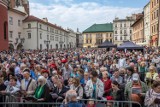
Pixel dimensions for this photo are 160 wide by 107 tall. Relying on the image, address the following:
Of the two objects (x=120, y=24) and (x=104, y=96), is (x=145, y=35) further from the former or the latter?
(x=104, y=96)

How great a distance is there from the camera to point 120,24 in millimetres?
110188

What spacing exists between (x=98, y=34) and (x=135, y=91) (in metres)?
113

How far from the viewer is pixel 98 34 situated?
393ft

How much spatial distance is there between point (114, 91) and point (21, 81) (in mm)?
3432

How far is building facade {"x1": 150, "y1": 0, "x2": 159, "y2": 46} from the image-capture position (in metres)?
51.2

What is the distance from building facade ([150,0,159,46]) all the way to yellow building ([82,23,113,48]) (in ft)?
199

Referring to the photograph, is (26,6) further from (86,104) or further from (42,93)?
(86,104)

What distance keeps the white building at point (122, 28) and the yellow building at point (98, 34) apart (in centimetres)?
552

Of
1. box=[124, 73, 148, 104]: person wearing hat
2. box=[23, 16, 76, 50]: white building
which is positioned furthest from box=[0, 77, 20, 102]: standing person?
box=[23, 16, 76, 50]: white building

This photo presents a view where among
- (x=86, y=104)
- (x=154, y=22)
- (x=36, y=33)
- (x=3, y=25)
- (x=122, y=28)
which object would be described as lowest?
(x=86, y=104)

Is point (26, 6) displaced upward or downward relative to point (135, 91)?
upward

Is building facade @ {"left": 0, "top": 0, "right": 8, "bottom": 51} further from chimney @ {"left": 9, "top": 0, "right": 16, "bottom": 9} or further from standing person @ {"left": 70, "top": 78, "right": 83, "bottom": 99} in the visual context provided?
standing person @ {"left": 70, "top": 78, "right": 83, "bottom": 99}

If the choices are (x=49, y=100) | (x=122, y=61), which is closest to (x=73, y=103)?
(x=49, y=100)

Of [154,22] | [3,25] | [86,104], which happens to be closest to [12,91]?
[86,104]
